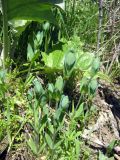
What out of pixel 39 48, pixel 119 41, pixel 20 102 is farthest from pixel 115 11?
pixel 20 102

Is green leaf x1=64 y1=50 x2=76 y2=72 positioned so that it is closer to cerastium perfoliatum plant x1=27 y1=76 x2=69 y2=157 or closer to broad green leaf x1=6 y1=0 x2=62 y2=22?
cerastium perfoliatum plant x1=27 y1=76 x2=69 y2=157

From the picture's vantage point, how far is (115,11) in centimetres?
235

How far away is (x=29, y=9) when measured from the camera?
2078 mm

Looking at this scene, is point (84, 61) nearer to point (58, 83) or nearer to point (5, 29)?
point (5, 29)

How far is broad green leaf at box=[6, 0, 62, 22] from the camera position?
2.06 metres

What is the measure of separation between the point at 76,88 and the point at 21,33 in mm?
401

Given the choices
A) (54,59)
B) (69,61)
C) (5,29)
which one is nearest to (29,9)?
(5,29)

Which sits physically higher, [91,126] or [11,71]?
[11,71]

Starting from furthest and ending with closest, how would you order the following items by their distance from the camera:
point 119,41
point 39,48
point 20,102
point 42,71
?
point 119,41, point 39,48, point 42,71, point 20,102

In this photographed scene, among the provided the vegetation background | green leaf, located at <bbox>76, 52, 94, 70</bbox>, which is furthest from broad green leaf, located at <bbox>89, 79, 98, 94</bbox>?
green leaf, located at <bbox>76, 52, 94, 70</bbox>

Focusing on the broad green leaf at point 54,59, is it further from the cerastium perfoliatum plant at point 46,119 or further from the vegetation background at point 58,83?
the cerastium perfoliatum plant at point 46,119

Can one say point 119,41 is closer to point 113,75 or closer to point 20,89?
point 113,75

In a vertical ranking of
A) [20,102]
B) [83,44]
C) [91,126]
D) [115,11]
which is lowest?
[91,126]

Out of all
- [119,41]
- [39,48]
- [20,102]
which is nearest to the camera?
[20,102]
